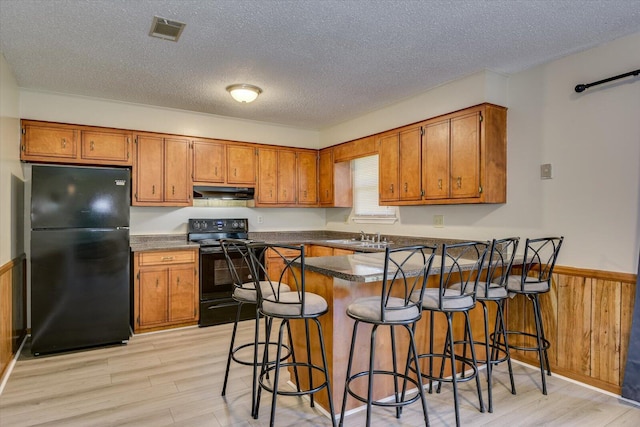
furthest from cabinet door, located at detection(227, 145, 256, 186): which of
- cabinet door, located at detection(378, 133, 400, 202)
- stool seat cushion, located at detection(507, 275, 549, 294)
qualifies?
stool seat cushion, located at detection(507, 275, 549, 294)

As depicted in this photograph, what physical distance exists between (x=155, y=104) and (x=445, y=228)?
135 inches

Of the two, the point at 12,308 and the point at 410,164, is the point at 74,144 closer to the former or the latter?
the point at 12,308

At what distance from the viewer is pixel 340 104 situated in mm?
4207

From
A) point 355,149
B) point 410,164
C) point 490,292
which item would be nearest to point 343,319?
point 490,292

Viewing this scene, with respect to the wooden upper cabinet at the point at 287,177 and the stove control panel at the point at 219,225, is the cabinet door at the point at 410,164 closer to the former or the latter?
the wooden upper cabinet at the point at 287,177

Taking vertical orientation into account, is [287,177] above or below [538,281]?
above

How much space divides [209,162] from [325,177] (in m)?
1.57

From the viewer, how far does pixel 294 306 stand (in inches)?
80.4

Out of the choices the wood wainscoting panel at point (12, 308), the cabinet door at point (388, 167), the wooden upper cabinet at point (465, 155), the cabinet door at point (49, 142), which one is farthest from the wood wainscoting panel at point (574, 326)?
the cabinet door at point (49, 142)

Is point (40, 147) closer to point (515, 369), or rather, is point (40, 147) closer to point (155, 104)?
point (155, 104)

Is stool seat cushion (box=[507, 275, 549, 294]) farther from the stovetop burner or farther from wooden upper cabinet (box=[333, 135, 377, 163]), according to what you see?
the stovetop burner

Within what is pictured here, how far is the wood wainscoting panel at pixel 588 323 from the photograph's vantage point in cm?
256

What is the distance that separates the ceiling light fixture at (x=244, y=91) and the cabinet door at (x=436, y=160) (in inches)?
66.8

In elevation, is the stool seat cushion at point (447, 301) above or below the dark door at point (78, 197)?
below
